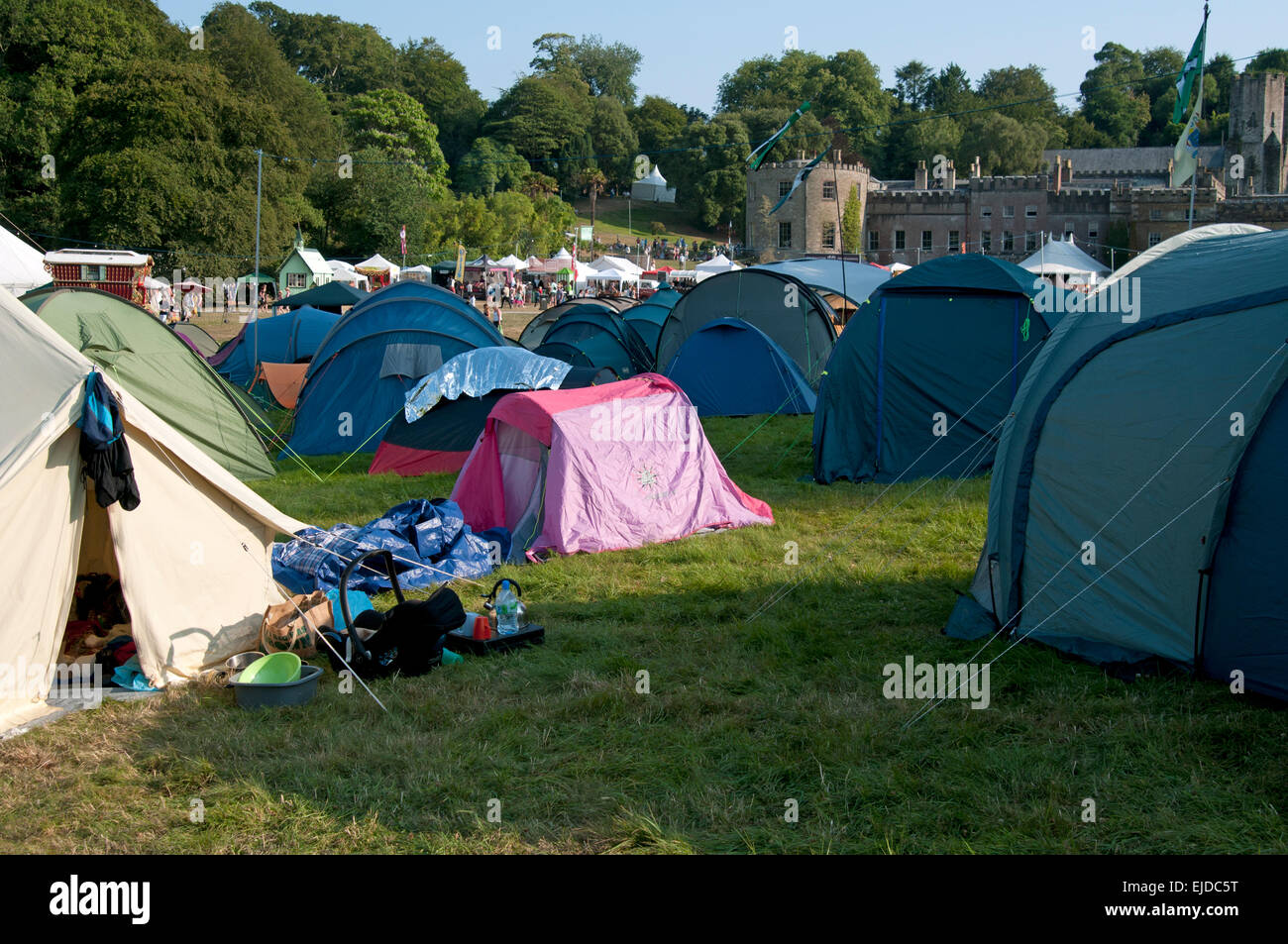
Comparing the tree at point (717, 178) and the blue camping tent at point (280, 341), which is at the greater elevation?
Answer: the tree at point (717, 178)

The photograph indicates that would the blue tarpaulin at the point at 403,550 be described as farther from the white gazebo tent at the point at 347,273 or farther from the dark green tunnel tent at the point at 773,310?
the white gazebo tent at the point at 347,273

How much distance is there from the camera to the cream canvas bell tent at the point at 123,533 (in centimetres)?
532

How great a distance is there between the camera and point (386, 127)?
6481 cm

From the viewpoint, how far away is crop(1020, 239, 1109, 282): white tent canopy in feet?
111

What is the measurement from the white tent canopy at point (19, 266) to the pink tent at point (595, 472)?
12626mm

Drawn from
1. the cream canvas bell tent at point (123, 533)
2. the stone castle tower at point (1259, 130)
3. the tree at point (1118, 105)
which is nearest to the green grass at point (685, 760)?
the cream canvas bell tent at point (123, 533)

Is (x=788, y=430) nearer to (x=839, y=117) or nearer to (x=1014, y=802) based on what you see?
(x=1014, y=802)

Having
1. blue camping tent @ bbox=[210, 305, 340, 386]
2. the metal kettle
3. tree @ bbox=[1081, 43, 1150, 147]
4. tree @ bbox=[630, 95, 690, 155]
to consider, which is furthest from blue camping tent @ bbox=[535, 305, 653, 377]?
tree @ bbox=[1081, 43, 1150, 147]

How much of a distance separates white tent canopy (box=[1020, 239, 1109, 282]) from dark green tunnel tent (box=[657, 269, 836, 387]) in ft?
62.1

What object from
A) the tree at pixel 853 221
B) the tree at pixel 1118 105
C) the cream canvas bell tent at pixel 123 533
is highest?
the tree at pixel 1118 105

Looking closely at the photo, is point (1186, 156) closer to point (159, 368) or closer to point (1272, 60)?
point (159, 368)

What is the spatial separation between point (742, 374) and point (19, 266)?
12887 millimetres

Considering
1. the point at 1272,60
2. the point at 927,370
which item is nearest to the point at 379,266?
the point at 927,370

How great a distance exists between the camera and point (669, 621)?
269 inches
